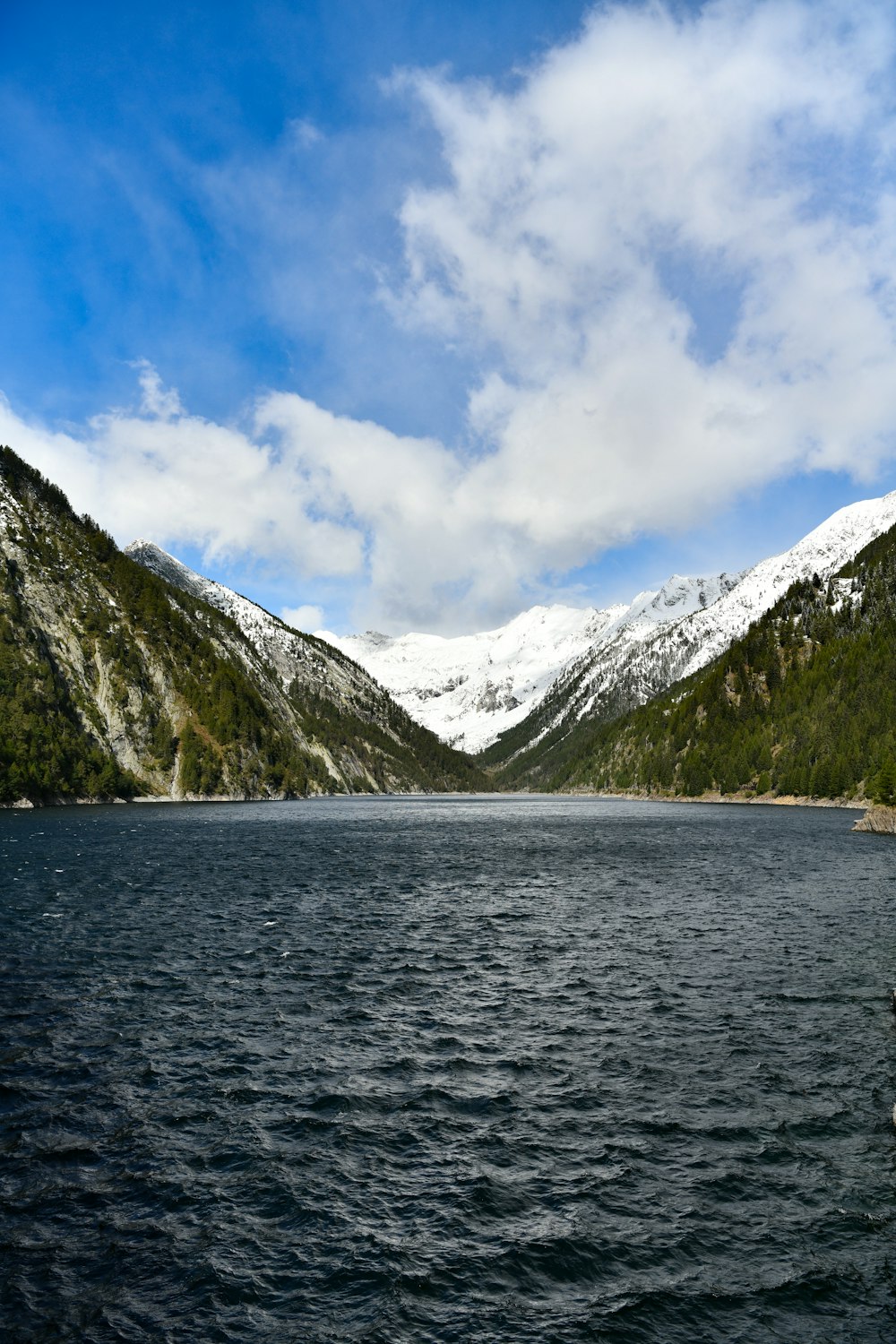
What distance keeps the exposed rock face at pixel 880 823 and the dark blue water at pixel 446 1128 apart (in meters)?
73.3

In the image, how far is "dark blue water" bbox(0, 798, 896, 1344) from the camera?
14.4 m

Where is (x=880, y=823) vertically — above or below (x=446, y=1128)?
above

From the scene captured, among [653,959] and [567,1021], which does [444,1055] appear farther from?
[653,959]

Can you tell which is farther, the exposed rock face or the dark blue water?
the exposed rock face

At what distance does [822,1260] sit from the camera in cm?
1552

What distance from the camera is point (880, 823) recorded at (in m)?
114

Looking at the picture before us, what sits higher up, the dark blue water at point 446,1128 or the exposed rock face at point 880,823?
the exposed rock face at point 880,823

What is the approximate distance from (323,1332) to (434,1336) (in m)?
1.93

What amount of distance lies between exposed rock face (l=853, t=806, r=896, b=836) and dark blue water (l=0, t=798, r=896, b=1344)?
240 ft

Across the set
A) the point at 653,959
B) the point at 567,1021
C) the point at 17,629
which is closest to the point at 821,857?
the point at 653,959

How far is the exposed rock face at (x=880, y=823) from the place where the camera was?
11306 centimetres

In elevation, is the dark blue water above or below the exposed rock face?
below

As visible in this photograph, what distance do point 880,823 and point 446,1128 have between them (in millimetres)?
113331

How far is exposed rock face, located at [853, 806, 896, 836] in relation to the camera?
11306cm
